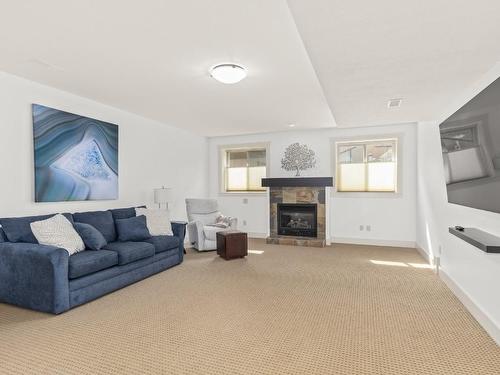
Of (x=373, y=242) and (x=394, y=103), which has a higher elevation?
(x=394, y=103)

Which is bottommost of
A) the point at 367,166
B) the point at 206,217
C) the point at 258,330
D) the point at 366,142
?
the point at 258,330

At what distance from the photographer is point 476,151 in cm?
264

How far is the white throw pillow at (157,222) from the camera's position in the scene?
4.88m

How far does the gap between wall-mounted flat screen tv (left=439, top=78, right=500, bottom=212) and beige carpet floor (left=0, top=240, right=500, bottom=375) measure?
1165 millimetres

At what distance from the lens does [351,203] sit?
6879mm

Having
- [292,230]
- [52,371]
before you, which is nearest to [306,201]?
[292,230]

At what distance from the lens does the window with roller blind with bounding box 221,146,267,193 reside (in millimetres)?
7875

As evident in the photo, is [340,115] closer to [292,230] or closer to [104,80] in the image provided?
[292,230]

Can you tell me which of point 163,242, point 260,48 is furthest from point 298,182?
point 260,48

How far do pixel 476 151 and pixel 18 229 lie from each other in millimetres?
4660

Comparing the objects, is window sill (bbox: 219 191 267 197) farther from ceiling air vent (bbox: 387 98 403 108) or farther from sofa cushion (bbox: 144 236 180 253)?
ceiling air vent (bbox: 387 98 403 108)

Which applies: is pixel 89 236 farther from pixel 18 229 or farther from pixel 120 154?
pixel 120 154

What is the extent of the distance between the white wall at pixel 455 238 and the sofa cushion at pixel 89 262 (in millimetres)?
3876

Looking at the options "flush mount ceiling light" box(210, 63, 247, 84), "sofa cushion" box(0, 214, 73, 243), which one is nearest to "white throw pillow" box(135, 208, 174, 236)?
"sofa cushion" box(0, 214, 73, 243)
